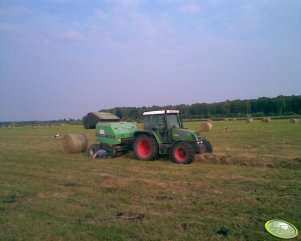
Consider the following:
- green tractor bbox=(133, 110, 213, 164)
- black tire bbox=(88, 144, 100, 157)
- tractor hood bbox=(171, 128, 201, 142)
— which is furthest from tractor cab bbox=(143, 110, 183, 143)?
black tire bbox=(88, 144, 100, 157)

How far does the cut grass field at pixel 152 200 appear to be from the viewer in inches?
171

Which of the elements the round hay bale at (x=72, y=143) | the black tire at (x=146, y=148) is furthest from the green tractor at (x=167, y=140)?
the round hay bale at (x=72, y=143)

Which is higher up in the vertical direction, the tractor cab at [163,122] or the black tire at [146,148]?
the tractor cab at [163,122]

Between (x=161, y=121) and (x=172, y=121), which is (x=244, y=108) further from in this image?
(x=161, y=121)

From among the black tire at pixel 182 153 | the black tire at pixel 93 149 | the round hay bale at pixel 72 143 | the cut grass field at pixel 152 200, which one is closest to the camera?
the cut grass field at pixel 152 200

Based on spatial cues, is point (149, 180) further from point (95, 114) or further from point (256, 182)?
point (95, 114)

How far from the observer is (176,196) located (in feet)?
19.5

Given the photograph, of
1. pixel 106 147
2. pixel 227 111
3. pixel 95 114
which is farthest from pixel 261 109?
pixel 106 147

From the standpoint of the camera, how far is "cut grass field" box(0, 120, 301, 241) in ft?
14.3

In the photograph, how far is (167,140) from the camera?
33.8 ft

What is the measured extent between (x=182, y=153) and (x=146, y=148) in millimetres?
1491

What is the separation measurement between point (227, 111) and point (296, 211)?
69.1 m

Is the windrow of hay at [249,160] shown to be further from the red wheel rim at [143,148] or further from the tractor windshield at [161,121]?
the red wheel rim at [143,148]

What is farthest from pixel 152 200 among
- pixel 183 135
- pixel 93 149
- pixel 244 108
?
pixel 244 108
